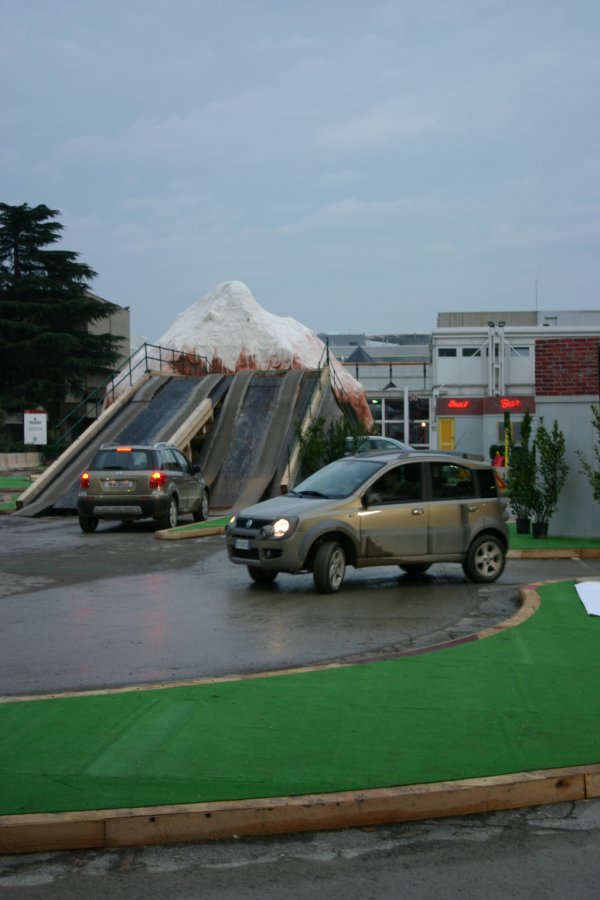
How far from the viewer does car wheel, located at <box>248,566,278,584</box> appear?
45.6 ft

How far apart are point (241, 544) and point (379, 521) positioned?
1727 mm

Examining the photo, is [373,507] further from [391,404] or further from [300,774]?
[391,404]

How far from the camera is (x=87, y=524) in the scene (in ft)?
71.5

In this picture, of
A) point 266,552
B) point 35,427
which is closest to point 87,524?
point 266,552

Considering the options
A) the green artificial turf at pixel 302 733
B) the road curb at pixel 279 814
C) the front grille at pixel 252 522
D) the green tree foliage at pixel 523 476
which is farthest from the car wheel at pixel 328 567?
the road curb at pixel 279 814

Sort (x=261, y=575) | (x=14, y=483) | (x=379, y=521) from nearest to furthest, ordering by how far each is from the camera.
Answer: (x=379, y=521) < (x=261, y=575) < (x=14, y=483)

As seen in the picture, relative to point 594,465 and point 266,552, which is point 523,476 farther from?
point 266,552

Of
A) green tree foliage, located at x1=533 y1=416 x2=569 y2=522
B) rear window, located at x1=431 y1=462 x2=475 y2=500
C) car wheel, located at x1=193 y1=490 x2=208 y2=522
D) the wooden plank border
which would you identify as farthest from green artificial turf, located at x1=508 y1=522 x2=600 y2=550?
the wooden plank border

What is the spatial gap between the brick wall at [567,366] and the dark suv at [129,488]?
25.3 ft

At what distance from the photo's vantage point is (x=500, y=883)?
4727 mm

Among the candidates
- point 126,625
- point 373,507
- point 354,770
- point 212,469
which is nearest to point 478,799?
point 354,770

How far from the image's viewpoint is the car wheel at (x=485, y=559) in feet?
45.8

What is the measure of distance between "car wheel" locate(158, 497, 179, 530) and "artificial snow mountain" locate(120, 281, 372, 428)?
713 inches

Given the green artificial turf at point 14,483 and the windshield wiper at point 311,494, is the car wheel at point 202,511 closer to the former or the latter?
the green artificial turf at point 14,483
